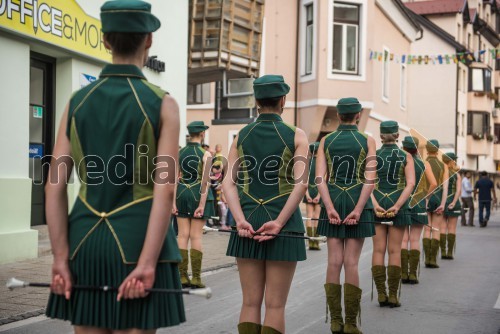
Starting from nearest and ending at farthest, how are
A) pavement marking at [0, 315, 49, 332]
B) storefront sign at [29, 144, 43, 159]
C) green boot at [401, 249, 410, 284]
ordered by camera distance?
1. pavement marking at [0, 315, 49, 332]
2. green boot at [401, 249, 410, 284]
3. storefront sign at [29, 144, 43, 159]

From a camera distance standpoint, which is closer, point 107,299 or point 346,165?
point 107,299

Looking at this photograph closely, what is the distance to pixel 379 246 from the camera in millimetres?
7930

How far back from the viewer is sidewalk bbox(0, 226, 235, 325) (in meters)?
7.06

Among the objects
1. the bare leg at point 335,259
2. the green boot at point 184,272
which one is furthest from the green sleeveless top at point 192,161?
the bare leg at point 335,259

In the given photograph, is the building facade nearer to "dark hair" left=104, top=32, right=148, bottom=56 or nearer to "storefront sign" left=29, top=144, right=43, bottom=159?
"storefront sign" left=29, top=144, right=43, bottom=159

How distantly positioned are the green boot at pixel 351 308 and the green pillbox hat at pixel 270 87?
222 cm

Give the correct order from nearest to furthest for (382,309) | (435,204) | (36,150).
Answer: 1. (382,309)
2. (435,204)
3. (36,150)

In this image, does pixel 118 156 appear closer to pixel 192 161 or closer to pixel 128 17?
pixel 128 17

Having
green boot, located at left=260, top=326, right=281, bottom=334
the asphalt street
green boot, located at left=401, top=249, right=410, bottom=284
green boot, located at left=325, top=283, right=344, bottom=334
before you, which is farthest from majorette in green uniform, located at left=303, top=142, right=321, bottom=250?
green boot, located at left=260, top=326, right=281, bottom=334

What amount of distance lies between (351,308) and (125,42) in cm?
406

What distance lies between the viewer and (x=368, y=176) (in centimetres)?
643

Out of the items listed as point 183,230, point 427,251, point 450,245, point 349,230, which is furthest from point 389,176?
point 450,245

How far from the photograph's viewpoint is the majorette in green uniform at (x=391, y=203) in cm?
795

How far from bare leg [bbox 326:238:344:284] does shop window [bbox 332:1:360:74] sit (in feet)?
66.8
